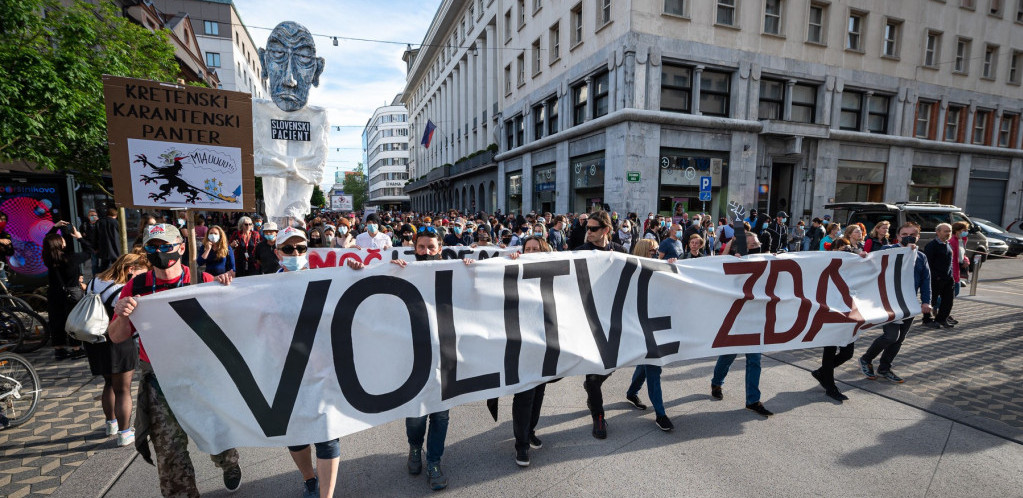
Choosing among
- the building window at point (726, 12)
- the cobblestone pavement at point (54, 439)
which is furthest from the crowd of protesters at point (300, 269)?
the building window at point (726, 12)

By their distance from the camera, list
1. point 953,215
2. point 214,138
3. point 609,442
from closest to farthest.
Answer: point 609,442, point 214,138, point 953,215

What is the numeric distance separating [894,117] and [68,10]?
99.4ft

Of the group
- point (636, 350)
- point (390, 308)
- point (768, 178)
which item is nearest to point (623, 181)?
point (768, 178)

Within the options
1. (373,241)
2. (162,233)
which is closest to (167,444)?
(162,233)

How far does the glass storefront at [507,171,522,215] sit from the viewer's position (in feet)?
88.4

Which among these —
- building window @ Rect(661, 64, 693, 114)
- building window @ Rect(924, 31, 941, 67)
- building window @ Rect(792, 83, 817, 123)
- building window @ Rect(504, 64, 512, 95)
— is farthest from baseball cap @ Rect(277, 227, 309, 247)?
building window @ Rect(924, 31, 941, 67)

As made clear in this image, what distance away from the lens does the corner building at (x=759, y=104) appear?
1722 centimetres

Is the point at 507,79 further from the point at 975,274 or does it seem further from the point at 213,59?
the point at 213,59

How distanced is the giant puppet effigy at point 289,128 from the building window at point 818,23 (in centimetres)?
2210

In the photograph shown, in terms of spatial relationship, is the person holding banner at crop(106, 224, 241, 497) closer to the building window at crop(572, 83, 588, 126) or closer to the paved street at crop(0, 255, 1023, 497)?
the paved street at crop(0, 255, 1023, 497)

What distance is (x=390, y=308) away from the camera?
3.21 metres

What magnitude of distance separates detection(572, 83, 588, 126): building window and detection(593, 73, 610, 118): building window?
88 cm

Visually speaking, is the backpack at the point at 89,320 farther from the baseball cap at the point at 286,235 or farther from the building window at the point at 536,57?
the building window at the point at 536,57

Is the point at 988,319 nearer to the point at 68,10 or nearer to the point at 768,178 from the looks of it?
the point at 768,178
